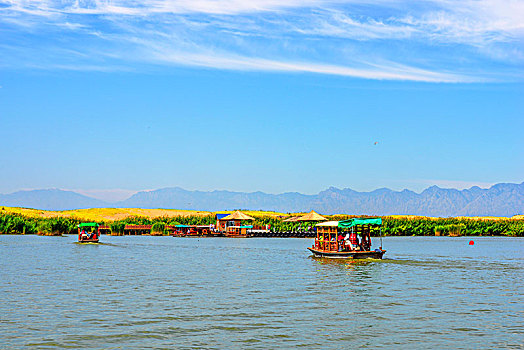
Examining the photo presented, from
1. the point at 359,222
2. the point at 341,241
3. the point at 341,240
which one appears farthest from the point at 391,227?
the point at 359,222

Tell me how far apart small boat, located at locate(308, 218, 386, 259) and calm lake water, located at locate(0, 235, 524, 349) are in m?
7.82

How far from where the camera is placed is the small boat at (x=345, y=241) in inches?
2285

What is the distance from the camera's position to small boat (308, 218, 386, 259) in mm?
58031

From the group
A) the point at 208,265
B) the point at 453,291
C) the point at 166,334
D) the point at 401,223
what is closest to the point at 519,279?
the point at 453,291

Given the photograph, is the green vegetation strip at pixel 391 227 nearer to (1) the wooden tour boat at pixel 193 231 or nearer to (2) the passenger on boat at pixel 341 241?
(1) the wooden tour boat at pixel 193 231

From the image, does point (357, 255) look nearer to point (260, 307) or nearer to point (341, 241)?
point (341, 241)

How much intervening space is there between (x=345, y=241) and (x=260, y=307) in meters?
31.0

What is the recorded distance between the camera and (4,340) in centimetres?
2216

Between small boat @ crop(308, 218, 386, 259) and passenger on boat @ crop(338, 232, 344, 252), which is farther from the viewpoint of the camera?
passenger on boat @ crop(338, 232, 344, 252)

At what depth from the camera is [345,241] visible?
59.6 m

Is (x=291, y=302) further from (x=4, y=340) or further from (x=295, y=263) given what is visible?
(x=295, y=263)

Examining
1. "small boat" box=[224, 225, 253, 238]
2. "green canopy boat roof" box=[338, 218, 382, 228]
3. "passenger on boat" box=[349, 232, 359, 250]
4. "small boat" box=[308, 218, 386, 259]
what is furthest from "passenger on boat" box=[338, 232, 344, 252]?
"small boat" box=[224, 225, 253, 238]

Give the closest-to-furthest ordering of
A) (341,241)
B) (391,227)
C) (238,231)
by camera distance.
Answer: (341,241), (238,231), (391,227)

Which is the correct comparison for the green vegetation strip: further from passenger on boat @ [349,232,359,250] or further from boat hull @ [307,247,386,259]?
boat hull @ [307,247,386,259]
